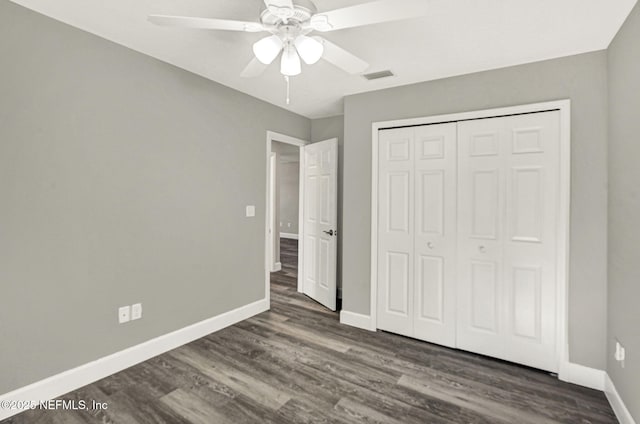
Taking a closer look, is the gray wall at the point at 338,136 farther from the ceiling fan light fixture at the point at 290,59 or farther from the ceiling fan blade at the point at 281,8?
the ceiling fan blade at the point at 281,8

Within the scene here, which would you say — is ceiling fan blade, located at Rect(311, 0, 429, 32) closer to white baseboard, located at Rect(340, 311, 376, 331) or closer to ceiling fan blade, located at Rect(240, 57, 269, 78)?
ceiling fan blade, located at Rect(240, 57, 269, 78)

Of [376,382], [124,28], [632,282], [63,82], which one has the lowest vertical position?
[376,382]

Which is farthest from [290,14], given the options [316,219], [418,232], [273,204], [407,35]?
[273,204]

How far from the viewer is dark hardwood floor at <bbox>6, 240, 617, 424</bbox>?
196 cm

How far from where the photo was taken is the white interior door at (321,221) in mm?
3863

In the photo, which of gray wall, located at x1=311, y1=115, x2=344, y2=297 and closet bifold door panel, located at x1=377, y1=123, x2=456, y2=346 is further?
gray wall, located at x1=311, y1=115, x2=344, y2=297

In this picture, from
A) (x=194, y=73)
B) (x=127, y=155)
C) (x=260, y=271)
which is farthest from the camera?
(x=260, y=271)

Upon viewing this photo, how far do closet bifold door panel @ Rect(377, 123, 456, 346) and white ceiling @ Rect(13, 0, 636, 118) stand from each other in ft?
2.06

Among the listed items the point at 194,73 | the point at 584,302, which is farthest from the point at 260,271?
the point at 584,302

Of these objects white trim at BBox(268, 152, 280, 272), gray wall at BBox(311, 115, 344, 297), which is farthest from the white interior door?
white trim at BBox(268, 152, 280, 272)

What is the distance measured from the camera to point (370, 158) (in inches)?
129

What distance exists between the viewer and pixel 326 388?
7.38 ft

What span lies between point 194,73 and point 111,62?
0.71 meters

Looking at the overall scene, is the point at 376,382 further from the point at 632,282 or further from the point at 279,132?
the point at 279,132
